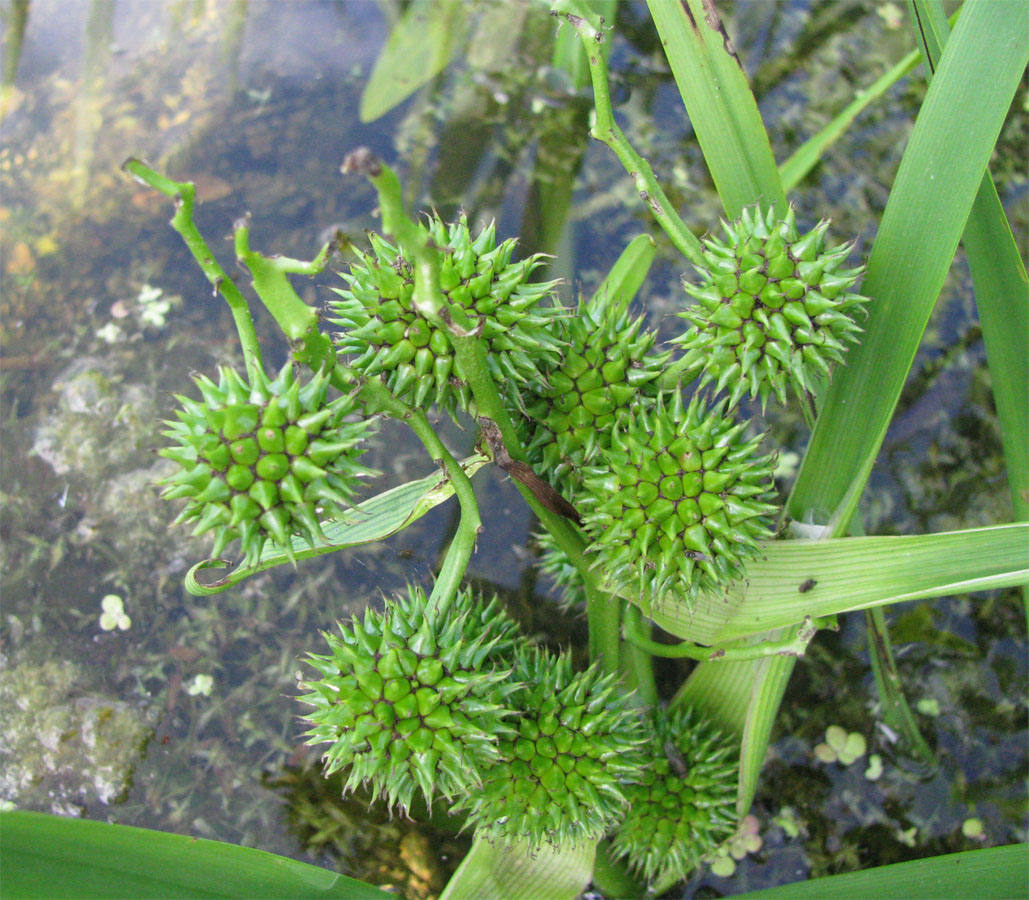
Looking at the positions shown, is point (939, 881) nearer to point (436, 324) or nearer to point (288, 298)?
point (436, 324)

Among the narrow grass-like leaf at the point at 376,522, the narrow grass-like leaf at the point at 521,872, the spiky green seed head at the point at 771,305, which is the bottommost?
the narrow grass-like leaf at the point at 521,872

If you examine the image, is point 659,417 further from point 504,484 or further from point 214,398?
point 504,484

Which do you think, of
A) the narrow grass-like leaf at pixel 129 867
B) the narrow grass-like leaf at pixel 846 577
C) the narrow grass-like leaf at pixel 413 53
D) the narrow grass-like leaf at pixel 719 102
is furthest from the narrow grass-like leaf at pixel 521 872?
the narrow grass-like leaf at pixel 413 53

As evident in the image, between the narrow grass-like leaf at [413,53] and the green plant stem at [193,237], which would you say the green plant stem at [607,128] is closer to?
the green plant stem at [193,237]

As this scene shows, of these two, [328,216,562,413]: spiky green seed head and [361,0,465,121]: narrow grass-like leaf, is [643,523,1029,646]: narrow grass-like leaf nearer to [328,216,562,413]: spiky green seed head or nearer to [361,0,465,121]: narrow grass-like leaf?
[328,216,562,413]: spiky green seed head

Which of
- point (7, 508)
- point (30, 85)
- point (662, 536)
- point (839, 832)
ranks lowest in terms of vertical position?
point (839, 832)

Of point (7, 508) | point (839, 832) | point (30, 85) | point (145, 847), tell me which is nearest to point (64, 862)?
point (145, 847)
